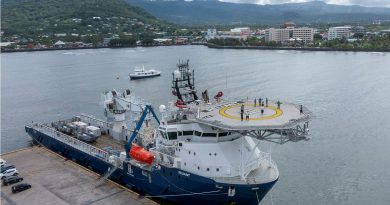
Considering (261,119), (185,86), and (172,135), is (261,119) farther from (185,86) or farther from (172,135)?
(185,86)

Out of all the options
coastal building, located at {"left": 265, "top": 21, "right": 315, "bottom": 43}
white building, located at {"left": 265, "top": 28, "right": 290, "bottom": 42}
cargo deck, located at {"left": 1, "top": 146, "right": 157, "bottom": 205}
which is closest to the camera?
cargo deck, located at {"left": 1, "top": 146, "right": 157, "bottom": 205}

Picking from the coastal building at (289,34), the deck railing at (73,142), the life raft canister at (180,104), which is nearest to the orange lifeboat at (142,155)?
the life raft canister at (180,104)

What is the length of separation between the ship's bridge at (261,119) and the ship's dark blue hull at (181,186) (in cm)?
300

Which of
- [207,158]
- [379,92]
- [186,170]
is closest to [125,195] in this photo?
[186,170]

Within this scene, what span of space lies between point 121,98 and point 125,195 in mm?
9946

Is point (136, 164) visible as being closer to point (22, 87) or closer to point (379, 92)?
point (379, 92)

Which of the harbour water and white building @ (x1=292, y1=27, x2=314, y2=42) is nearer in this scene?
the harbour water

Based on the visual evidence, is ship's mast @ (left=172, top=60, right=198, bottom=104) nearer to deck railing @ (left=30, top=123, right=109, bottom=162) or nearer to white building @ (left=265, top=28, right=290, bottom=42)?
deck railing @ (left=30, top=123, right=109, bottom=162)

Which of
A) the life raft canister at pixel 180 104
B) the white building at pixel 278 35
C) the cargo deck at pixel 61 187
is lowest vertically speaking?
the cargo deck at pixel 61 187

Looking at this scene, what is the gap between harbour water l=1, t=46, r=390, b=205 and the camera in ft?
96.7

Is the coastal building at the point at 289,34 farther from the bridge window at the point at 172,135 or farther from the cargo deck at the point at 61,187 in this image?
the bridge window at the point at 172,135

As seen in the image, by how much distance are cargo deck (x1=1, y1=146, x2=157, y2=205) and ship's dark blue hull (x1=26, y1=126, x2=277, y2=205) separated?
1.09 meters

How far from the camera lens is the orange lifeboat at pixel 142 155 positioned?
78.6ft

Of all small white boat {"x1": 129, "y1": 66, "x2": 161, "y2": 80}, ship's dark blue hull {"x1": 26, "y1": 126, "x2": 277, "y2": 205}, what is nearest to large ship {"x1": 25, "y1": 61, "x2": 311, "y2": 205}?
ship's dark blue hull {"x1": 26, "y1": 126, "x2": 277, "y2": 205}
